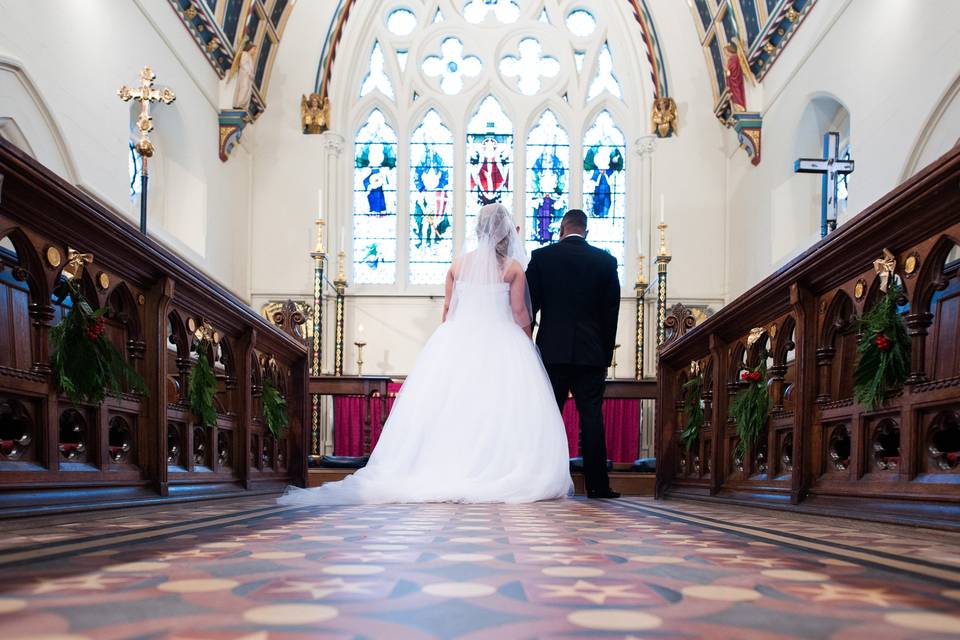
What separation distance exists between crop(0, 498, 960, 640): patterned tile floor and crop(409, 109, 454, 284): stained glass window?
978cm

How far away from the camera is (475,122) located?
12.5 metres

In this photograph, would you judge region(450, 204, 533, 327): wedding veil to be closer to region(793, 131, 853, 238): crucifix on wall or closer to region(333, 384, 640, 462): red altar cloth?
region(793, 131, 853, 238): crucifix on wall

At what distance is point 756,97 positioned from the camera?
10898mm

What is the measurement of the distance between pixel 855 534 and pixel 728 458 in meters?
2.05

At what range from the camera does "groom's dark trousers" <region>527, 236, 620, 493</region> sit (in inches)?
196

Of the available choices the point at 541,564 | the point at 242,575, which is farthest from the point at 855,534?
the point at 242,575

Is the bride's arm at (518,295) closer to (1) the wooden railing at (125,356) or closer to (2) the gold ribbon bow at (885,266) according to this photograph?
(1) the wooden railing at (125,356)

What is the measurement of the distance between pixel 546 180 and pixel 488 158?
84cm

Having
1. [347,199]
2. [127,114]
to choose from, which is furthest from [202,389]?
[347,199]

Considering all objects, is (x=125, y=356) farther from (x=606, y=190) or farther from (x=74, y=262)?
(x=606, y=190)

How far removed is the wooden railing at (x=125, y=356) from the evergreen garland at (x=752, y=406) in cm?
230

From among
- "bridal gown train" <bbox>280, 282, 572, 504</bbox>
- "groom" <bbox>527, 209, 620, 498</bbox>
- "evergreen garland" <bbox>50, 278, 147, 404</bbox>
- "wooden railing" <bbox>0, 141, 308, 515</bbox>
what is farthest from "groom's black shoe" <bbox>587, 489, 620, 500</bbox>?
"evergreen garland" <bbox>50, 278, 147, 404</bbox>

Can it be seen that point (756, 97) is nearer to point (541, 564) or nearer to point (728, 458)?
point (728, 458)

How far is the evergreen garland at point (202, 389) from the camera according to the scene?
3.89 meters
